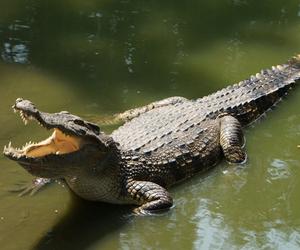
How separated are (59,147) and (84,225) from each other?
0.59 meters

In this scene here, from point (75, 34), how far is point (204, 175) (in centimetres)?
300

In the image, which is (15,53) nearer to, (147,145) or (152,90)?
(152,90)

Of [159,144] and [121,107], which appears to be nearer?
[159,144]

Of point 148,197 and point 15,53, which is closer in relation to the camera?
point 148,197

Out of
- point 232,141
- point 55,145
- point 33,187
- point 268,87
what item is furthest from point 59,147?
point 268,87

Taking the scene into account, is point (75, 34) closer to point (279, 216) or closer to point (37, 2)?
point (37, 2)

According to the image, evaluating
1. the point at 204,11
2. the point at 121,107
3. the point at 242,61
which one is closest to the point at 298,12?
the point at 204,11

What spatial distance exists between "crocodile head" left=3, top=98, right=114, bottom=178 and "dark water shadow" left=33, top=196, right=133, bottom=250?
1.25 feet

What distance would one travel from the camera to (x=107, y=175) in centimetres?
450

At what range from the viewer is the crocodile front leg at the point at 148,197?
449 centimetres

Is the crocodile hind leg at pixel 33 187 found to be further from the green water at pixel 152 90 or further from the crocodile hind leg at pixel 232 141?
the crocodile hind leg at pixel 232 141

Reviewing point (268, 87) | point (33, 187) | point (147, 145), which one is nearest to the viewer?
point (33, 187)

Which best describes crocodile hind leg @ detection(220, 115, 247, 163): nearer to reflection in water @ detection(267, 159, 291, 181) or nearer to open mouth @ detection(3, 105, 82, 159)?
reflection in water @ detection(267, 159, 291, 181)

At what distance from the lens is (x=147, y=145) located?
4.86m
